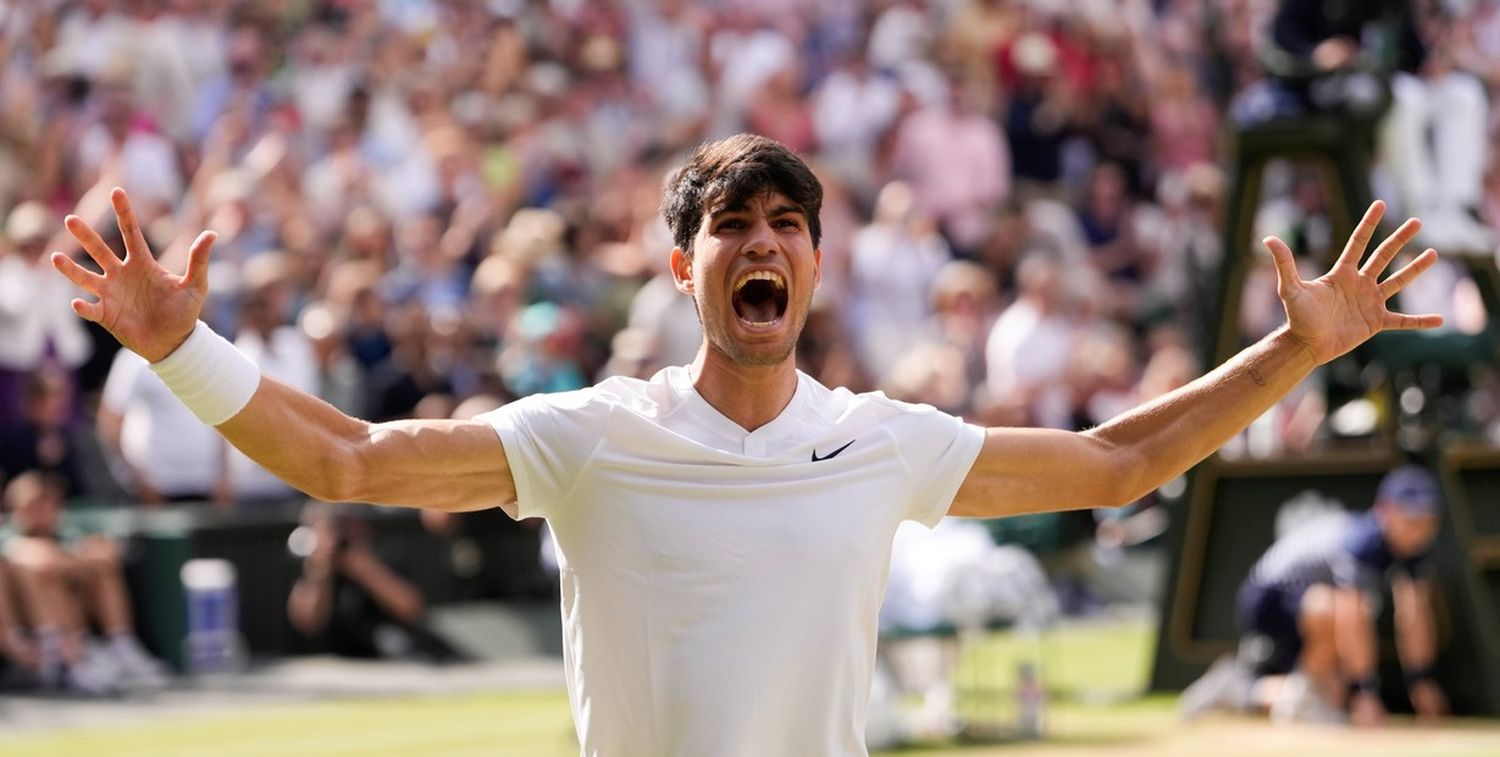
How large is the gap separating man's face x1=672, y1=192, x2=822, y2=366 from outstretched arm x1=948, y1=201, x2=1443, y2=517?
45 centimetres

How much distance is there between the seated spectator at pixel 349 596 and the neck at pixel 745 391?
9.36 metres

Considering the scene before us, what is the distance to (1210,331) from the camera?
1259 cm

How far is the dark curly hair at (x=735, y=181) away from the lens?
394cm

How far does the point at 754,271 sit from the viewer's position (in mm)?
3914

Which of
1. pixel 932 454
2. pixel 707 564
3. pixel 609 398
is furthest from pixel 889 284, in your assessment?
pixel 707 564

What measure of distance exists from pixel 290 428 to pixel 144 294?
30cm

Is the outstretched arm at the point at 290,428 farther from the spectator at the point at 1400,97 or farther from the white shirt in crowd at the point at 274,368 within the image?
the spectator at the point at 1400,97

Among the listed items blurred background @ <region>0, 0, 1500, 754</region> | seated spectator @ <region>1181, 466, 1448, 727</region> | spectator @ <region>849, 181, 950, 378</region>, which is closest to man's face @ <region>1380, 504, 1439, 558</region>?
seated spectator @ <region>1181, 466, 1448, 727</region>

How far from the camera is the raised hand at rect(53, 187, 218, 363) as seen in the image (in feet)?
11.9

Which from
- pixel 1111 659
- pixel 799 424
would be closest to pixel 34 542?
pixel 1111 659

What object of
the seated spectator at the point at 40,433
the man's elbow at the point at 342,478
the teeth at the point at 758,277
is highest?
the seated spectator at the point at 40,433

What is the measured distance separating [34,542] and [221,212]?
2.64 meters

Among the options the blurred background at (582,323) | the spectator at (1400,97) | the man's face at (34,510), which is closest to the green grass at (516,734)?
the blurred background at (582,323)

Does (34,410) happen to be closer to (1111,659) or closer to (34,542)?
(34,542)
